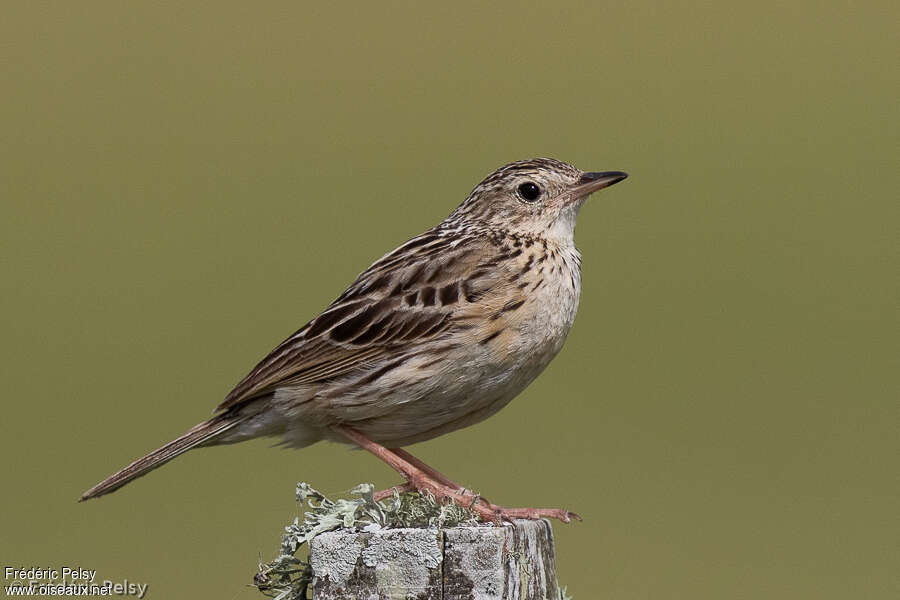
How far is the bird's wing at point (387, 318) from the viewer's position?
21.1ft

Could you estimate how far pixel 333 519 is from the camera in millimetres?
4668

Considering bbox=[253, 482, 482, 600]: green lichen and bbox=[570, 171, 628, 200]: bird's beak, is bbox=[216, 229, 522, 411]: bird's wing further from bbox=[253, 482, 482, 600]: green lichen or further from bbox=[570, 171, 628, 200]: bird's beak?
bbox=[253, 482, 482, 600]: green lichen

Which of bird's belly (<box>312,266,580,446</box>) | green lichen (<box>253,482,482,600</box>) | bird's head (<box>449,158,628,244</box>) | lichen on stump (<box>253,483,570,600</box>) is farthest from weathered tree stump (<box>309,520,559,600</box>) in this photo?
bird's head (<box>449,158,628,244</box>)

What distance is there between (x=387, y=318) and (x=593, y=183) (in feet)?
5.51

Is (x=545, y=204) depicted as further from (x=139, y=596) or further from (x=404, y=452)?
(x=139, y=596)

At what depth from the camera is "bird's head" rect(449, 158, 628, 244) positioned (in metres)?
7.14

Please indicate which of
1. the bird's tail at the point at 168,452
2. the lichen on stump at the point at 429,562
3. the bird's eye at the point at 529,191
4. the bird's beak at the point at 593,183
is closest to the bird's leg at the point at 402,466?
the bird's tail at the point at 168,452

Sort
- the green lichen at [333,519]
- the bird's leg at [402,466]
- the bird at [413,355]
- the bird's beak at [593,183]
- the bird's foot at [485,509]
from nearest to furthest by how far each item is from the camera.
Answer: the green lichen at [333,519] < the bird's foot at [485,509] < the bird's leg at [402,466] < the bird at [413,355] < the bird's beak at [593,183]

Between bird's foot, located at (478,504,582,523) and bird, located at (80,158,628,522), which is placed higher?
bird, located at (80,158,628,522)

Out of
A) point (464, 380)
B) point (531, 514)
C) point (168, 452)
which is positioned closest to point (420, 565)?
point (531, 514)

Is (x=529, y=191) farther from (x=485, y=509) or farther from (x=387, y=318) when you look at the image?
(x=485, y=509)

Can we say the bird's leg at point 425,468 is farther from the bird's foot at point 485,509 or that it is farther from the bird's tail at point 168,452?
the bird's tail at point 168,452

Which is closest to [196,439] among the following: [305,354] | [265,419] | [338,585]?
[265,419]

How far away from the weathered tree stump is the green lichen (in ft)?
0.71
